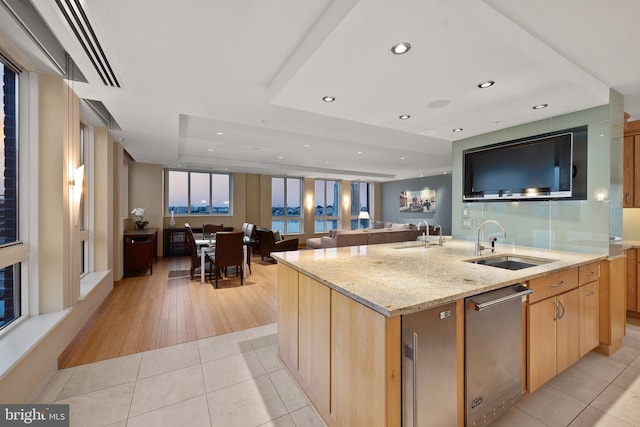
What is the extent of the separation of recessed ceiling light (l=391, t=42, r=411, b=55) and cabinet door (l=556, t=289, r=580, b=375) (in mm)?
2057

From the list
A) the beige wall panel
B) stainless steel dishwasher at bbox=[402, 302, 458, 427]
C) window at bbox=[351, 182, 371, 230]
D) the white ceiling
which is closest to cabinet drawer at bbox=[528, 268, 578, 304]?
stainless steel dishwasher at bbox=[402, 302, 458, 427]

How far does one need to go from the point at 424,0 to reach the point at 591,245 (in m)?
2.79

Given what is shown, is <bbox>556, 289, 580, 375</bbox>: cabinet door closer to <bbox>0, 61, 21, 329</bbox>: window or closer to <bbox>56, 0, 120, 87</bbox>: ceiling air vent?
<bbox>56, 0, 120, 87</bbox>: ceiling air vent

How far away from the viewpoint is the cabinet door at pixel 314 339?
5.31ft

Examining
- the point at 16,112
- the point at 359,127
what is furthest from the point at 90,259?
the point at 359,127

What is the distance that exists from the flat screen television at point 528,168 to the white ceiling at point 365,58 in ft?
0.90

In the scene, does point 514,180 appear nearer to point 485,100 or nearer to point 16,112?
point 485,100

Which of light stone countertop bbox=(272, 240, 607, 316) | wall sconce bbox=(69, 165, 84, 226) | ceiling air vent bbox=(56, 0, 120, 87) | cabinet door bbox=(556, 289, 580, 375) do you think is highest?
ceiling air vent bbox=(56, 0, 120, 87)

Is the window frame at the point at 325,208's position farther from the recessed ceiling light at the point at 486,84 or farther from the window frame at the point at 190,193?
the recessed ceiling light at the point at 486,84

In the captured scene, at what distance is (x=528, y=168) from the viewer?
2934 mm

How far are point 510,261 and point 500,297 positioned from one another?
1271 mm

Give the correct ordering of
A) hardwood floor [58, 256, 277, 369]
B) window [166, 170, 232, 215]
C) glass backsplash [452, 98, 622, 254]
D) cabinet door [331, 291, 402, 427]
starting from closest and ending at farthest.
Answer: cabinet door [331, 291, 402, 427]
glass backsplash [452, 98, 622, 254]
hardwood floor [58, 256, 277, 369]
window [166, 170, 232, 215]

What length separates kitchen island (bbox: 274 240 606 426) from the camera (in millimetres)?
1210

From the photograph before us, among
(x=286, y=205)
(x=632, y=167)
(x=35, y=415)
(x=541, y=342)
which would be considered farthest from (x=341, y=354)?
(x=286, y=205)
